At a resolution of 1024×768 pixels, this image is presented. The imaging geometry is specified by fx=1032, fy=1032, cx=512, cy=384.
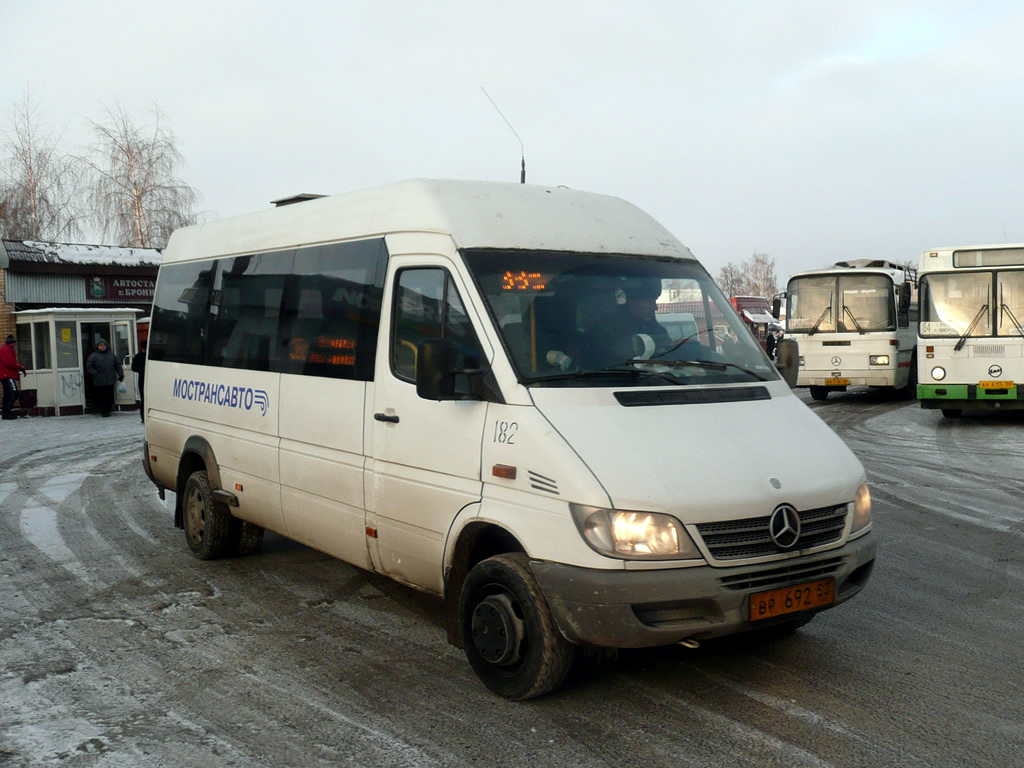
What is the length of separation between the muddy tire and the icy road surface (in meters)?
0.16

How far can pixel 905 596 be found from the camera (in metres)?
6.48

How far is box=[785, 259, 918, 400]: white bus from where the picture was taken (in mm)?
22703

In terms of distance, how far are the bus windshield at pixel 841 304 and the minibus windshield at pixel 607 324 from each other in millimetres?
18313

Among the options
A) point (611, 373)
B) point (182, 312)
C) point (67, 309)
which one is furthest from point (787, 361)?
point (67, 309)

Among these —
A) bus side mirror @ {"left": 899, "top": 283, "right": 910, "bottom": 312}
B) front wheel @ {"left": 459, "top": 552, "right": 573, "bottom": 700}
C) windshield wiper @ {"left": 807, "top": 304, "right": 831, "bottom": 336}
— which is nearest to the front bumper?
front wheel @ {"left": 459, "top": 552, "right": 573, "bottom": 700}

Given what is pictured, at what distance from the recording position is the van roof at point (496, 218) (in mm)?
5457

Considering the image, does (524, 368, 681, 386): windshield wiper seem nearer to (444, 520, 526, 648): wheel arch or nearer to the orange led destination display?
the orange led destination display

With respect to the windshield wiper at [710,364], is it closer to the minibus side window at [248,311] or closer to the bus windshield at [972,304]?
the minibus side window at [248,311]

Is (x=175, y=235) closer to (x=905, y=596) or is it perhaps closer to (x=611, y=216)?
(x=611, y=216)

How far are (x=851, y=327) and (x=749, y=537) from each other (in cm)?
1975

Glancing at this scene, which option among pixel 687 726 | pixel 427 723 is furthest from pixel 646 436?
pixel 427 723

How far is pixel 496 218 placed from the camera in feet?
18.1

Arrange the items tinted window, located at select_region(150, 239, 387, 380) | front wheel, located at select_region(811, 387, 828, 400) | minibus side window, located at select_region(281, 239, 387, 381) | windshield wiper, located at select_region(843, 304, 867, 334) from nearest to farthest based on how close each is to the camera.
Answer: minibus side window, located at select_region(281, 239, 387, 381)
tinted window, located at select_region(150, 239, 387, 380)
windshield wiper, located at select_region(843, 304, 867, 334)
front wheel, located at select_region(811, 387, 828, 400)

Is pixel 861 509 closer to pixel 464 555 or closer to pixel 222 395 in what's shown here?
pixel 464 555
